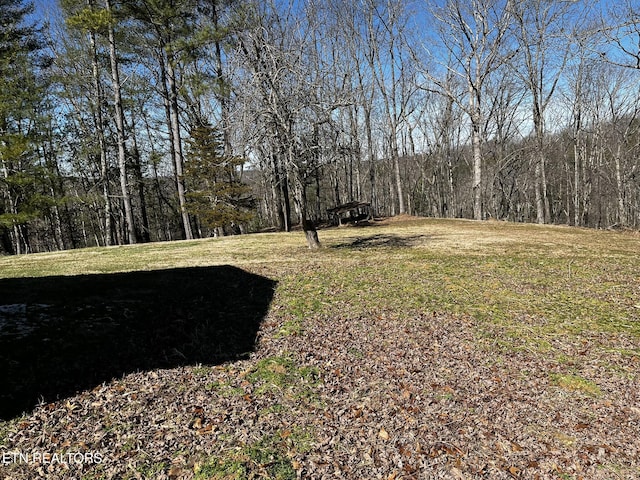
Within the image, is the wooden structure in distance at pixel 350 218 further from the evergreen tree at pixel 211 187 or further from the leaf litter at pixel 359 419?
the leaf litter at pixel 359 419

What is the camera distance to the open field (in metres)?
2.60

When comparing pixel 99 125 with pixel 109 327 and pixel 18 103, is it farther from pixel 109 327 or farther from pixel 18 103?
pixel 109 327

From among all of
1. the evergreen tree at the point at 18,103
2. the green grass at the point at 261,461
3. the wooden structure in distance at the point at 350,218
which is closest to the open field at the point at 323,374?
the green grass at the point at 261,461

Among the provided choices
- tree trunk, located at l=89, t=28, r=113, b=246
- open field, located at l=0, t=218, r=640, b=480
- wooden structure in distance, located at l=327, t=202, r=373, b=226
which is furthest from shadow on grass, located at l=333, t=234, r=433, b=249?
tree trunk, located at l=89, t=28, r=113, b=246

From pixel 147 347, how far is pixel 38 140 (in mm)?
14591

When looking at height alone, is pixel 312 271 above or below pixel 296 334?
above

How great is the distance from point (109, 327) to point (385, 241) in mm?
8524

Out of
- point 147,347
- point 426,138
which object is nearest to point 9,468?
point 147,347

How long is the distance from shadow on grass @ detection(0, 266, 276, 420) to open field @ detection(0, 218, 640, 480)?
3 centimetres

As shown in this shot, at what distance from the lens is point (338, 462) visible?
2.58m

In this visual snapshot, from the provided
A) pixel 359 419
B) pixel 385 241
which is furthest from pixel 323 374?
pixel 385 241

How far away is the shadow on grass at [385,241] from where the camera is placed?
10508 millimetres

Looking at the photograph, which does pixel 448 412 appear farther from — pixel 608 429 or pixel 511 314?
pixel 511 314

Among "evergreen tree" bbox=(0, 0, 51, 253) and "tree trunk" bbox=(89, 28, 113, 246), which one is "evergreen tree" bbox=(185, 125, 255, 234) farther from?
"evergreen tree" bbox=(0, 0, 51, 253)
